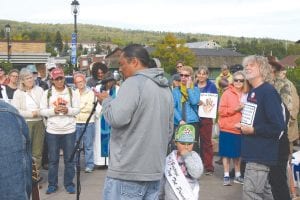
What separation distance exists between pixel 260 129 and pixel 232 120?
10.6 ft

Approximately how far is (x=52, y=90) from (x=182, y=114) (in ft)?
6.94

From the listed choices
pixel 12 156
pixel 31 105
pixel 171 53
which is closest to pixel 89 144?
pixel 31 105

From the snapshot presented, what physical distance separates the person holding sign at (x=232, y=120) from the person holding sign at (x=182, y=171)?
9.83 ft

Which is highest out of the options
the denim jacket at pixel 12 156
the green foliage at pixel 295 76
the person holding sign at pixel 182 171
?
the denim jacket at pixel 12 156

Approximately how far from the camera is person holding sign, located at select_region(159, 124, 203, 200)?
16.4 ft

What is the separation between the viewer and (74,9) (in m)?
25.8

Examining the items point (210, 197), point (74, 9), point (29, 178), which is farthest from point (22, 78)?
point (74, 9)

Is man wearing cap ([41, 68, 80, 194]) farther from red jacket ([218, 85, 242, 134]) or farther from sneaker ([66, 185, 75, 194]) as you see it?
red jacket ([218, 85, 242, 134])

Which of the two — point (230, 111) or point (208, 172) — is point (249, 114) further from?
point (208, 172)

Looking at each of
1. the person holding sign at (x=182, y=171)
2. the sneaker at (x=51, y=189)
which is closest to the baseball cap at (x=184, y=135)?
the person holding sign at (x=182, y=171)

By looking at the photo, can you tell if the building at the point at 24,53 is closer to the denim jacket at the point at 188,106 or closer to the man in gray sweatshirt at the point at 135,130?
the denim jacket at the point at 188,106

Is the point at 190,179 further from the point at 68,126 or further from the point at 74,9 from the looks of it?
the point at 74,9

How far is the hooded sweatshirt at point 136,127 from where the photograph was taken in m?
3.88

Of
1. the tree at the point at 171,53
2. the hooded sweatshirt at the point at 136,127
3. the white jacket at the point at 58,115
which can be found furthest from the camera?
the tree at the point at 171,53
